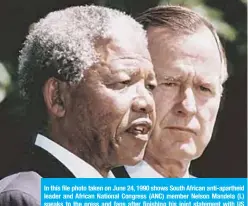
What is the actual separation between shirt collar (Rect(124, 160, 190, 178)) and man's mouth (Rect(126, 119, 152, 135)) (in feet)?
0.68

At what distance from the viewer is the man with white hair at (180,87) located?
179 inches

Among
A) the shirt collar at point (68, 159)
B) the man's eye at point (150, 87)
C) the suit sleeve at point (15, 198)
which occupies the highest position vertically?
the man's eye at point (150, 87)

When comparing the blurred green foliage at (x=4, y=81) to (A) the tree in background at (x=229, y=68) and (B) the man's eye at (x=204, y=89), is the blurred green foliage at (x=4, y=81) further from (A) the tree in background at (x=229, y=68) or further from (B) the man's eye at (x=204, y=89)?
(B) the man's eye at (x=204, y=89)

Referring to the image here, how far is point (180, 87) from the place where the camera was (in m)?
4.57

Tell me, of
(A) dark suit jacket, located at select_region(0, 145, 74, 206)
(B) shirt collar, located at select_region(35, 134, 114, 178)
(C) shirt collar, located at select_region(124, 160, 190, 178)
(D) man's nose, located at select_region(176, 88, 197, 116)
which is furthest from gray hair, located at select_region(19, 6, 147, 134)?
(C) shirt collar, located at select_region(124, 160, 190, 178)

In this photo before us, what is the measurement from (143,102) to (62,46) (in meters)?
0.56

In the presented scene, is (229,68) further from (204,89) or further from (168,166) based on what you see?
(168,166)

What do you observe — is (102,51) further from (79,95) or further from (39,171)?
(39,171)

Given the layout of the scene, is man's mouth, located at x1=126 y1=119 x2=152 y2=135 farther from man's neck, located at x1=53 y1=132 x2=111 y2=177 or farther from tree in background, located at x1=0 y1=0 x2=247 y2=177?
tree in background, located at x1=0 y1=0 x2=247 y2=177

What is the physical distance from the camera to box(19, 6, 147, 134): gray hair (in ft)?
14.2

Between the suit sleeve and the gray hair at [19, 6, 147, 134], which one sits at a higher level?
the gray hair at [19, 6, 147, 134]

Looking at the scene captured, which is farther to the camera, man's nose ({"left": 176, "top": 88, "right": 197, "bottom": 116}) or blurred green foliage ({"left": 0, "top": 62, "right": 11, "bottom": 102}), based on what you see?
man's nose ({"left": 176, "top": 88, "right": 197, "bottom": 116})

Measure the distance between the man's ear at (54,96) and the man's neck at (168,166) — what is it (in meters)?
0.63

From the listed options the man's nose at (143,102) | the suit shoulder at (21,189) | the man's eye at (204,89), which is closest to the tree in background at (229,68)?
the man's eye at (204,89)
